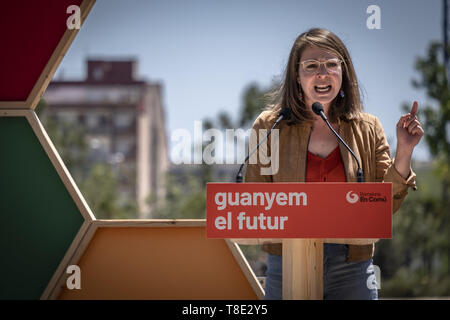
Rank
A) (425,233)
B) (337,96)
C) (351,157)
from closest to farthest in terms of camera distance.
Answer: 1. (351,157)
2. (337,96)
3. (425,233)

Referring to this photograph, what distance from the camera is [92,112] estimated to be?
Result: 4178cm

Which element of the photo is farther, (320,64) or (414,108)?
(320,64)

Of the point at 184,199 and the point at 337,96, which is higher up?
the point at 337,96

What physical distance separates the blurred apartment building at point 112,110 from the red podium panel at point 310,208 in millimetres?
37654

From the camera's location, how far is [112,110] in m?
41.6

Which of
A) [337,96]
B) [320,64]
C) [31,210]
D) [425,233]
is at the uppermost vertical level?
[320,64]

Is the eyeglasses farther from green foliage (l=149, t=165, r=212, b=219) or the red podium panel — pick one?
green foliage (l=149, t=165, r=212, b=219)

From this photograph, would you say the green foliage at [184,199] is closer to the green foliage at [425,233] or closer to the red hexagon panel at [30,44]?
the green foliage at [425,233]

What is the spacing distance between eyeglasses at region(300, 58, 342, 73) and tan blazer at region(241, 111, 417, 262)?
23cm

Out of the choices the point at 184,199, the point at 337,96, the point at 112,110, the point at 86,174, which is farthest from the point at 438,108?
the point at 112,110

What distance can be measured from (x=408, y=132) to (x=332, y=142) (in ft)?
1.09

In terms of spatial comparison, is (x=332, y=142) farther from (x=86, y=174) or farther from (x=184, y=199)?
(x=86, y=174)

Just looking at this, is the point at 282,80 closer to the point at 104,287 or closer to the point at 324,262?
the point at 324,262

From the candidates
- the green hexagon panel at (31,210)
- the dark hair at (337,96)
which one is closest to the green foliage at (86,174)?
the green hexagon panel at (31,210)
